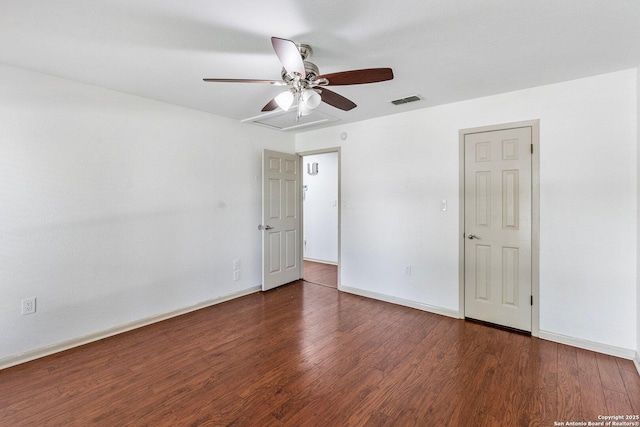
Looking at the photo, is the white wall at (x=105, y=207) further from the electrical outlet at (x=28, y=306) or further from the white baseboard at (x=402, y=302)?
the white baseboard at (x=402, y=302)

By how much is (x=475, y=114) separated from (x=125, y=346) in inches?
166

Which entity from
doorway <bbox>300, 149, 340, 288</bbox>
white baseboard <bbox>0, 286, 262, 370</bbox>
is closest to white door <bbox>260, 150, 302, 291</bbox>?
white baseboard <bbox>0, 286, 262, 370</bbox>

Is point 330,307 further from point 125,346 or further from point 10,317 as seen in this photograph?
point 10,317

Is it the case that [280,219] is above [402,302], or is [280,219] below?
above

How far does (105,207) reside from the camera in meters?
2.93

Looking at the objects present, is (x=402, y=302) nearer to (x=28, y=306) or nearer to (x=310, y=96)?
(x=310, y=96)

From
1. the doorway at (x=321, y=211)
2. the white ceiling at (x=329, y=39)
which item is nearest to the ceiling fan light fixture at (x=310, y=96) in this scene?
the white ceiling at (x=329, y=39)

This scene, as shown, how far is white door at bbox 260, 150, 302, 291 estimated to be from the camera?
429 centimetres

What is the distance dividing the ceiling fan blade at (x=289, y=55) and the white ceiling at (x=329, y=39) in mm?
251

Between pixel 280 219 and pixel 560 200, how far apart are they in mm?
3345

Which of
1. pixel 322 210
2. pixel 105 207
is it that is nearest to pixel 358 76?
pixel 105 207

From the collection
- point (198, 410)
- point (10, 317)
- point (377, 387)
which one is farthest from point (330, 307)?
point (10, 317)

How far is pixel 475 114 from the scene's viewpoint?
3223 millimetres

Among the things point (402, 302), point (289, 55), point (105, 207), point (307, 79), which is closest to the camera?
point (289, 55)
